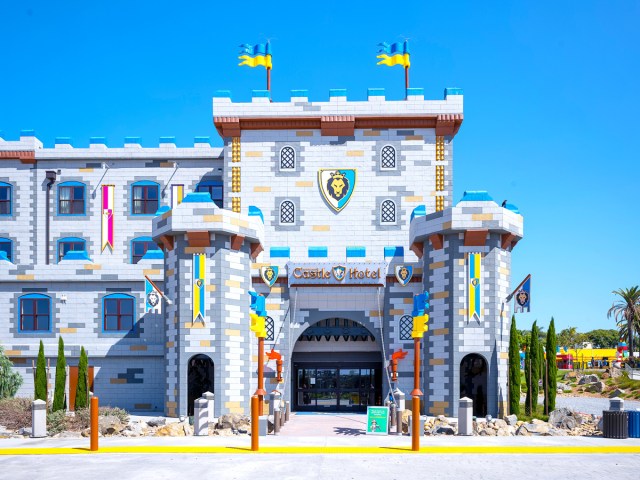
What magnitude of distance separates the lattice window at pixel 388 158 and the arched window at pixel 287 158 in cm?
474

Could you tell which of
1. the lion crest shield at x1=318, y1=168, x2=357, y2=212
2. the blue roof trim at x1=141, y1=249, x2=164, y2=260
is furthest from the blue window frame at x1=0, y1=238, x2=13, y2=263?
the lion crest shield at x1=318, y1=168, x2=357, y2=212

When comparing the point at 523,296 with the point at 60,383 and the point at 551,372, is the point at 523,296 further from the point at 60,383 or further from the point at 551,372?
the point at 60,383

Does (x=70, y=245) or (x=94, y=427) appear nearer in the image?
(x=94, y=427)

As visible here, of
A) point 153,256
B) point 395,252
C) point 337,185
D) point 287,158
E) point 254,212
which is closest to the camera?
point 395,252

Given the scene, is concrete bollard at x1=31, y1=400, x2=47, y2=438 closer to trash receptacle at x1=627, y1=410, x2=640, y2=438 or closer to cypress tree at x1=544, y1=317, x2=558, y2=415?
trash receptacle at x1=627, y1=410, x2=640, y2=438

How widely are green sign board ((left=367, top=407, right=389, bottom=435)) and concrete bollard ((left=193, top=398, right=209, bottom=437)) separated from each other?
19.0ft

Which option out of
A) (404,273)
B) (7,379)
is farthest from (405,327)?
(7,379)

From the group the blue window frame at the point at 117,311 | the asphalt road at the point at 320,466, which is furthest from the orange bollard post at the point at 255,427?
the blue window frame at the point at 117,311

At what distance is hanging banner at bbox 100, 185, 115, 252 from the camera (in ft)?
147

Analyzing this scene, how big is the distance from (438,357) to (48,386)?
19.4 metres

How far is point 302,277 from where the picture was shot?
36250mm

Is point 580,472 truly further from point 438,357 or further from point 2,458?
point 2,458

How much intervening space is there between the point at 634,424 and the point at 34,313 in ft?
93.2

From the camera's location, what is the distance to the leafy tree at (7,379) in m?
35.5
